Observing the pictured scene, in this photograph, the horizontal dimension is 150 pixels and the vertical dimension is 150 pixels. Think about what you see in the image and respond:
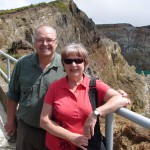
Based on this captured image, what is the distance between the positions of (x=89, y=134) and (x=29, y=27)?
81.4 ft

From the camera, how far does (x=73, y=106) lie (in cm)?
283

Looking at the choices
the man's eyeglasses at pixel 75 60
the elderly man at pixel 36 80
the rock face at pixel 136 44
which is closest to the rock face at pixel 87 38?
the elderly man at pixel 36 80

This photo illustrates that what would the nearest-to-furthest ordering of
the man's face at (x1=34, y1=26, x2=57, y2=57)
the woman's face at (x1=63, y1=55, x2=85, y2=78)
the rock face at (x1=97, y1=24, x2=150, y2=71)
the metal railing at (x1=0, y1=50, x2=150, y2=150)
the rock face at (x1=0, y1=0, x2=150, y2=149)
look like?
the metal railing at (x1=0, y1=50, x2=150, y2=150) < the woman's face at (x1=63, y1=55, x2=85, y2=78) < the man's face at (x1=34, y1=26, x2=57, y2=57) < the rock face at (x1=0, y1=0, x2=150, y2=149) < the rock face at (x1=97, y1=24, x2=150, y2=71)

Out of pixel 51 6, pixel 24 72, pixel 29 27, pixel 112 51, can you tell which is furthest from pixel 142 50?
pixel 24 72

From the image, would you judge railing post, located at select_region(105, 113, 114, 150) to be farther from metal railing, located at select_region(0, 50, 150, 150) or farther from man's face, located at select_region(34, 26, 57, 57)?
man's face, located at select_region(34, 26, 57, 57)

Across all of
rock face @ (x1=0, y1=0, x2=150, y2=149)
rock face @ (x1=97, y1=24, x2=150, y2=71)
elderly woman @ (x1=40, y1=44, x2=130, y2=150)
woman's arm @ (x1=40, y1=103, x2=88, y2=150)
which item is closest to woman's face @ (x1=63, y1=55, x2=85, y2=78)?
elderly woman @ (x1=40, y1=44, x2=130, y2=150)

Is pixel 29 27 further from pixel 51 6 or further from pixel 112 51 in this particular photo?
pixel 112 51

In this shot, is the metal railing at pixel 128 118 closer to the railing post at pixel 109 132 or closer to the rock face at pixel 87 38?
the railing post at pixel 109 132

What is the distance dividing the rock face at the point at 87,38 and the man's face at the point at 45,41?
74.2ft

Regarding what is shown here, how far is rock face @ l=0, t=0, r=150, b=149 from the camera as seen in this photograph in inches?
1136

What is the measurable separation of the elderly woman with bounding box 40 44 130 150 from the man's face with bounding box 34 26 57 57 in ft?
1.43

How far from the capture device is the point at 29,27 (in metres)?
27.1

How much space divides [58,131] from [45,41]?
89 centimetres

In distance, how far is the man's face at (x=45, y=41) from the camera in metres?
3.35
